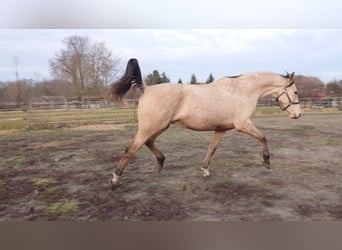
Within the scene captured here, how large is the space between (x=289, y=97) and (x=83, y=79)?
1.76 metres

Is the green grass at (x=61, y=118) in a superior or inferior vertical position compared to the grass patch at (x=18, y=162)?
superior

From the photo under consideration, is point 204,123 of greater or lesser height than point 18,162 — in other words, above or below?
above

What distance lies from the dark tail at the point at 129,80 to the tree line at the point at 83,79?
92 mm

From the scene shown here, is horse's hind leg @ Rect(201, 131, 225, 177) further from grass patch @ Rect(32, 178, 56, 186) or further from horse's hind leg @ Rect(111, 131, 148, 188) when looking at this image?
grass patch @ Rect(32, 178, 56, 186)

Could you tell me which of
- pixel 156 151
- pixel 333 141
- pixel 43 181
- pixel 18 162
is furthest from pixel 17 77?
pixel 333 141

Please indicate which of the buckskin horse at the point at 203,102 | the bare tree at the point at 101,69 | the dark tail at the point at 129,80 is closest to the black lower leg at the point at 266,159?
the buckskin horse at the point at 203,102

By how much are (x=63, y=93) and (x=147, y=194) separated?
116cm

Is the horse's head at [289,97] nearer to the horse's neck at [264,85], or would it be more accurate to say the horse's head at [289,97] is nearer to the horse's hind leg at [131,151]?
the horse's neck at [264,85]

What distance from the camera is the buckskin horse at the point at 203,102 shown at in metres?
1.90

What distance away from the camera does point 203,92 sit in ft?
6.36

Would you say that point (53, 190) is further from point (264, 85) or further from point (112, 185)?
point (264, 85)

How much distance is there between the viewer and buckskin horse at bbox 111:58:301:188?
1899mm

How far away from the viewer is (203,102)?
1.93 m

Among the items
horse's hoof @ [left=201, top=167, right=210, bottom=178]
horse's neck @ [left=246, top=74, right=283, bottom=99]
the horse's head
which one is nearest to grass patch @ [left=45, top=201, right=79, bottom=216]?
horse's hoof @ [left=201, top=167, right=210, bottom=178]
